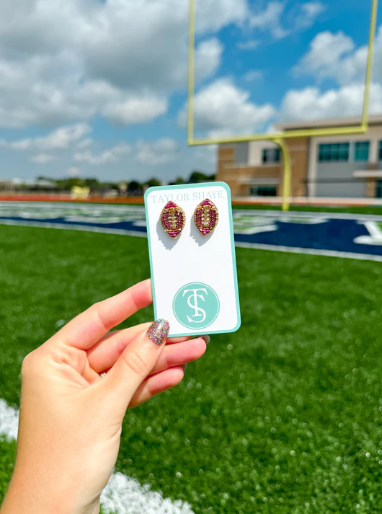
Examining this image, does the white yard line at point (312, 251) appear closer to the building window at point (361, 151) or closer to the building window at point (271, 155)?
the building window at point (361, 151)

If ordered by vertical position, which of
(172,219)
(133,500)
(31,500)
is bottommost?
(133,500)

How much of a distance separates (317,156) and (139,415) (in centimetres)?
3619

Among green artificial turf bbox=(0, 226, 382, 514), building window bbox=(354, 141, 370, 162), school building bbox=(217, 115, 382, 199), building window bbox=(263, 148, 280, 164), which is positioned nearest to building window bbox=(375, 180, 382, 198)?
school building bbox=(217, 115, 382, 199)

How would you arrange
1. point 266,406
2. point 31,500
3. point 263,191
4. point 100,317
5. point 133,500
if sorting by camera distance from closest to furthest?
point 31,500 < point 100,317 < point 133,500 < point 266,406 < point 263,191

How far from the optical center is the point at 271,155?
37.7 m

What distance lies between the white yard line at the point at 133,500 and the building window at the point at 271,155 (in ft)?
125

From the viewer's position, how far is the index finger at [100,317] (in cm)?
122

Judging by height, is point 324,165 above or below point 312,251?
above

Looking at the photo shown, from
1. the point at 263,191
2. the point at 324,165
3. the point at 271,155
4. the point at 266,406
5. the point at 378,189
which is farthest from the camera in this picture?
the point at 263,191

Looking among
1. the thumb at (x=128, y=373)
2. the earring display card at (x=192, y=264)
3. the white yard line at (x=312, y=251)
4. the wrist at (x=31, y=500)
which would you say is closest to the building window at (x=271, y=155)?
the white yard line at (x=312, y=251)

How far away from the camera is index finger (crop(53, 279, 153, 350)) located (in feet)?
4.01

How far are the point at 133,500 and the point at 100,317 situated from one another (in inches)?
38.7

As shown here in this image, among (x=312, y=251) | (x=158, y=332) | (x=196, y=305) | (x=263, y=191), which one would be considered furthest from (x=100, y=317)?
(x=263, y=191)

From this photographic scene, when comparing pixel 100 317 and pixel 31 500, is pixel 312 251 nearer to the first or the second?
pixel 100 317
